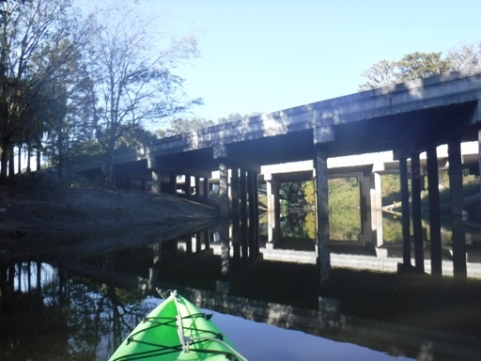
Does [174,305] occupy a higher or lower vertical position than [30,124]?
lower

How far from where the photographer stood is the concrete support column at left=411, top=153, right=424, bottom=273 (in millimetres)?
11523

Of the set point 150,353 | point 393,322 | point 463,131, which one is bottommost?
point 393,322

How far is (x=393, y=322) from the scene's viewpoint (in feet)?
18.7

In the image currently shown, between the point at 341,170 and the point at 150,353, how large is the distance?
42242 mm

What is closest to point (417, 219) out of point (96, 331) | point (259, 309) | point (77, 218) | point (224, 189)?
point (224, 189)

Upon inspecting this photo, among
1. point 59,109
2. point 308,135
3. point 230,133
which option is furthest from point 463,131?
point 59,109

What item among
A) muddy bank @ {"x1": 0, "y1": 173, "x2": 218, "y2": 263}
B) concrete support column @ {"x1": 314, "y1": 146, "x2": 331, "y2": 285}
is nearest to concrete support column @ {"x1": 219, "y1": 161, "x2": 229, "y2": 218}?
muddy bank @ {"x1": 0, "y1": 173, "x2": 218, "y2": 263}

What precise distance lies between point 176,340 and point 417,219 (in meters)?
18.8

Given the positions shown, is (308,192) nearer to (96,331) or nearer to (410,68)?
(410,68)

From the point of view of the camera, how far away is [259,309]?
21.6 feet

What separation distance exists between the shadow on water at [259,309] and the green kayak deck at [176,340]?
0.80 meters

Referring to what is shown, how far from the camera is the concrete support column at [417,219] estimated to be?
37.8 ft

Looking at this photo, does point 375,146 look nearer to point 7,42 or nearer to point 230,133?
point 230,133

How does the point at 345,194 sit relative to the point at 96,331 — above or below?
above
